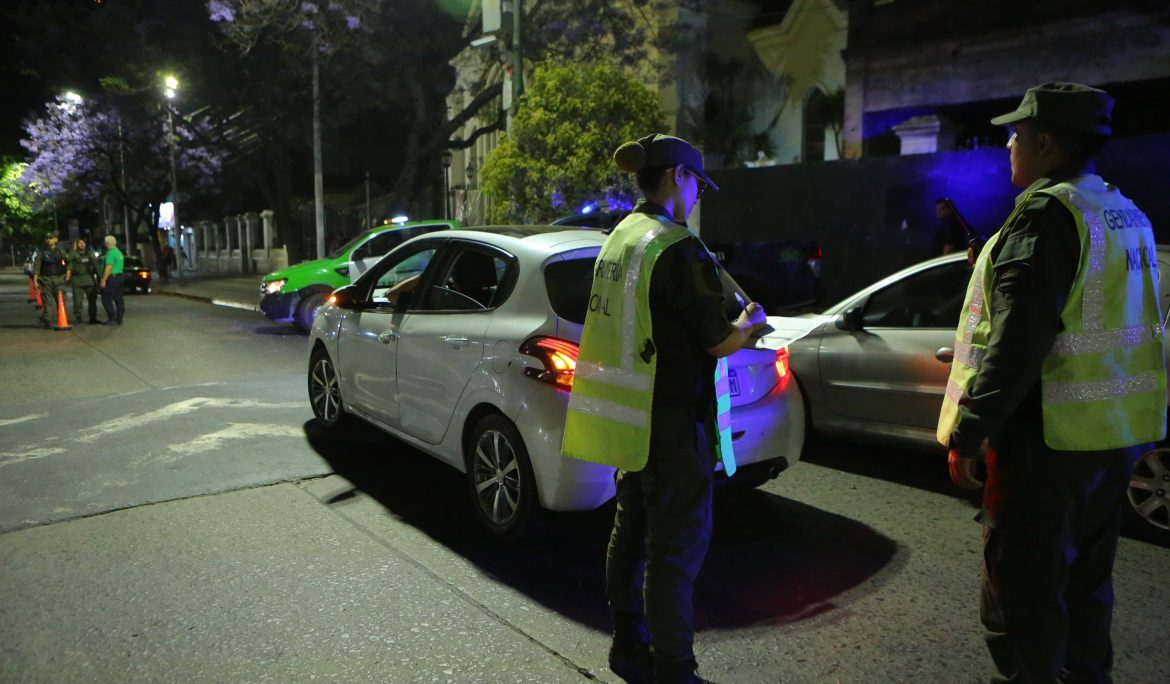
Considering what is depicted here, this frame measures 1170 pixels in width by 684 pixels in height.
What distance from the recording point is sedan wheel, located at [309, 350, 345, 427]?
669 centimetres

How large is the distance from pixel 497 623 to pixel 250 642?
38.8 inches

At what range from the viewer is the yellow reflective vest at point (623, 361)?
2893 mm

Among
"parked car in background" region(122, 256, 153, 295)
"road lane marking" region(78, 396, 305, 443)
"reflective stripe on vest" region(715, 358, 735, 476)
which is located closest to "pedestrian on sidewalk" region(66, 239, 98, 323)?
"road lane marking" region(78, 396, 305, 443)

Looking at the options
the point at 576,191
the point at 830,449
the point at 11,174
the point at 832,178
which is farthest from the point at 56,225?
the point at 830,449

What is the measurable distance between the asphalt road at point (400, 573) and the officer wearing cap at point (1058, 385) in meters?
0.74

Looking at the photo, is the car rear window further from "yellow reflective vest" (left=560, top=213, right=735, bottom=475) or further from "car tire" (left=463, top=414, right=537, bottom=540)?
"yellow reflective vest" (left=560, top=213, right=735, bottom=475)

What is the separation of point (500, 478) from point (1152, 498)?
3403 millimetres

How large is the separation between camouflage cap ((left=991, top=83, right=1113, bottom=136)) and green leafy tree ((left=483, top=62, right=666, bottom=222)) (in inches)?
590

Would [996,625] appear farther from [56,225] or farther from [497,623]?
[56,225]

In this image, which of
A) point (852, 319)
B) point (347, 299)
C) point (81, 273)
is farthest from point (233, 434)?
point (81, 273)

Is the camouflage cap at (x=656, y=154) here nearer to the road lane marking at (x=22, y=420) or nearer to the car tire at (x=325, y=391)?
the car tire at (x=325, y=391)

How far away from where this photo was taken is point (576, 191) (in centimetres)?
1766

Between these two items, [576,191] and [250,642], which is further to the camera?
[576,191]

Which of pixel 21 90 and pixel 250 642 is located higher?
pixel 21 90
